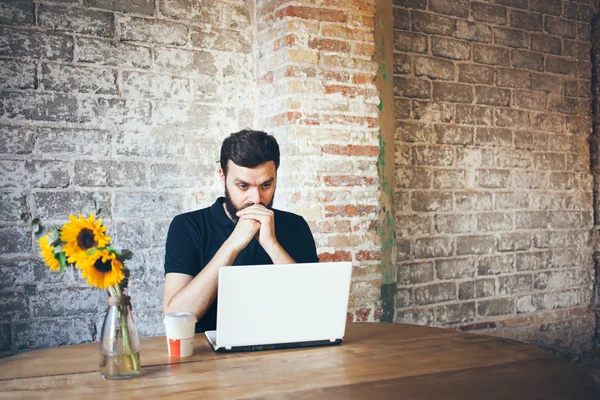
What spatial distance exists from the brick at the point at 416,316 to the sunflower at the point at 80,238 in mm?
2391

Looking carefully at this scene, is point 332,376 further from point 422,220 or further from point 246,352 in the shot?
point 422,220

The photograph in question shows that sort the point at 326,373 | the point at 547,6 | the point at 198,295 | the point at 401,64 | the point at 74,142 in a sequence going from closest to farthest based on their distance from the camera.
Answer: the point at 326,373 < the point at 198,295 < the point at 74,142 < the point at 401,64 < the point at 547,6

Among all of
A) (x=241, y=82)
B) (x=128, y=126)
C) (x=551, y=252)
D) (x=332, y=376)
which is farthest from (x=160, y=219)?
(x=551, y=252)

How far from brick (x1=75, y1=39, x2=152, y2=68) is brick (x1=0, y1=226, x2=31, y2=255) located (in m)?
0.79

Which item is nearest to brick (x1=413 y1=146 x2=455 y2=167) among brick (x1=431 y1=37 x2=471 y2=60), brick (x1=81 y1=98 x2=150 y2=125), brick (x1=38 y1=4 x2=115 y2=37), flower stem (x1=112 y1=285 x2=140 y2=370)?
brick (x1=431 y1=37 x2=471 y2=60)

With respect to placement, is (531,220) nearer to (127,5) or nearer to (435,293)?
(435,293)

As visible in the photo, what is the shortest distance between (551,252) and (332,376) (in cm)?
314

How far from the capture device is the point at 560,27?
4199 mm

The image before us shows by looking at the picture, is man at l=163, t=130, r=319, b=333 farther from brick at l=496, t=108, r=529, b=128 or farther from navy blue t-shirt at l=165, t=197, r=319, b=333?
brick at l=496, t=108, r=529, b=128

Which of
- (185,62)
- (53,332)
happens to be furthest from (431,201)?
(53,332)

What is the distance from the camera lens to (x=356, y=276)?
2996mm

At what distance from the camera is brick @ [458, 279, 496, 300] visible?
147 inches

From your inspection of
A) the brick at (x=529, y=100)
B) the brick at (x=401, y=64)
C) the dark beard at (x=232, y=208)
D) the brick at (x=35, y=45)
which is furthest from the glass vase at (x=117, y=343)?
the brick at (x=529, y=100)

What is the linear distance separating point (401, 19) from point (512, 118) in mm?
1059
